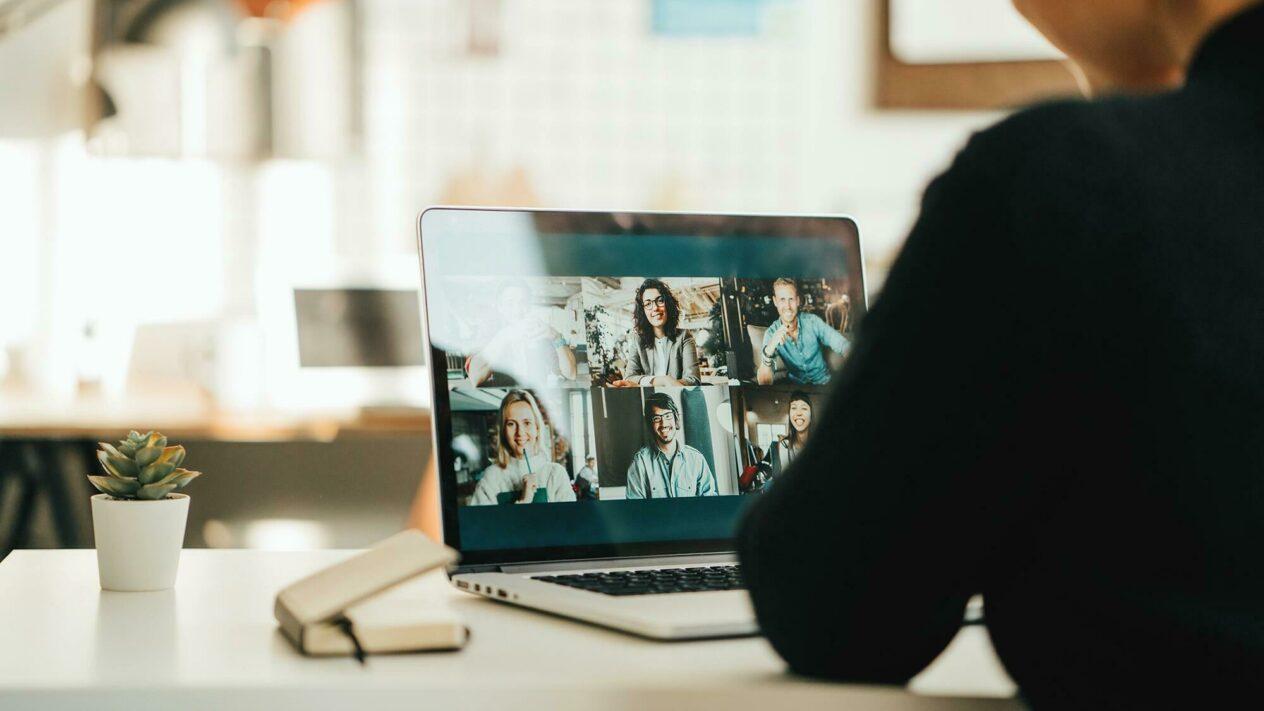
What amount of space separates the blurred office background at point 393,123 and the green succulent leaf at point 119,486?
1916 millimetres

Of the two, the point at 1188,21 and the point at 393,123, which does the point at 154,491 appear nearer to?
the point at 1188,21

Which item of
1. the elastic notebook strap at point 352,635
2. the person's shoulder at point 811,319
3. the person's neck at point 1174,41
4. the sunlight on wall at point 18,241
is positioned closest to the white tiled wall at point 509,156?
the sunlight on wall at point 18,241

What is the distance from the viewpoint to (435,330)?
34.0 inches

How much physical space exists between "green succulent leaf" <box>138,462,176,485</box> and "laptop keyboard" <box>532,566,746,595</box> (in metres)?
0.25

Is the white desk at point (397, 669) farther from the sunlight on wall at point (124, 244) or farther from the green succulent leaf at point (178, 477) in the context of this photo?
the sunlight on wall at point (124, 244)

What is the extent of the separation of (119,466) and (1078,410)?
0.59 m

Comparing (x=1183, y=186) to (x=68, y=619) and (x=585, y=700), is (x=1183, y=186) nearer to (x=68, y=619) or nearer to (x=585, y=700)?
(x=585, y=700)

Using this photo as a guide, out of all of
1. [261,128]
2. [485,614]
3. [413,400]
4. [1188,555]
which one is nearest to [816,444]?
[1188,555]

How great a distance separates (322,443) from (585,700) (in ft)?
6.37

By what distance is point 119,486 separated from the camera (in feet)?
2.70

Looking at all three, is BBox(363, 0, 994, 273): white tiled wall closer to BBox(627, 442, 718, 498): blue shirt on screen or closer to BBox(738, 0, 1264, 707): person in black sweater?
BBox(627, 442, 718, 498): blue shirt on screen

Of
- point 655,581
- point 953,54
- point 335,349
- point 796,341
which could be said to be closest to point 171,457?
point 655,581

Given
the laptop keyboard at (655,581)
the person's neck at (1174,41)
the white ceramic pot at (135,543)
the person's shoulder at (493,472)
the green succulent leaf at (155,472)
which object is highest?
the person's neck at (1174,41)

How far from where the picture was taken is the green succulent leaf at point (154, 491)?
824mm
